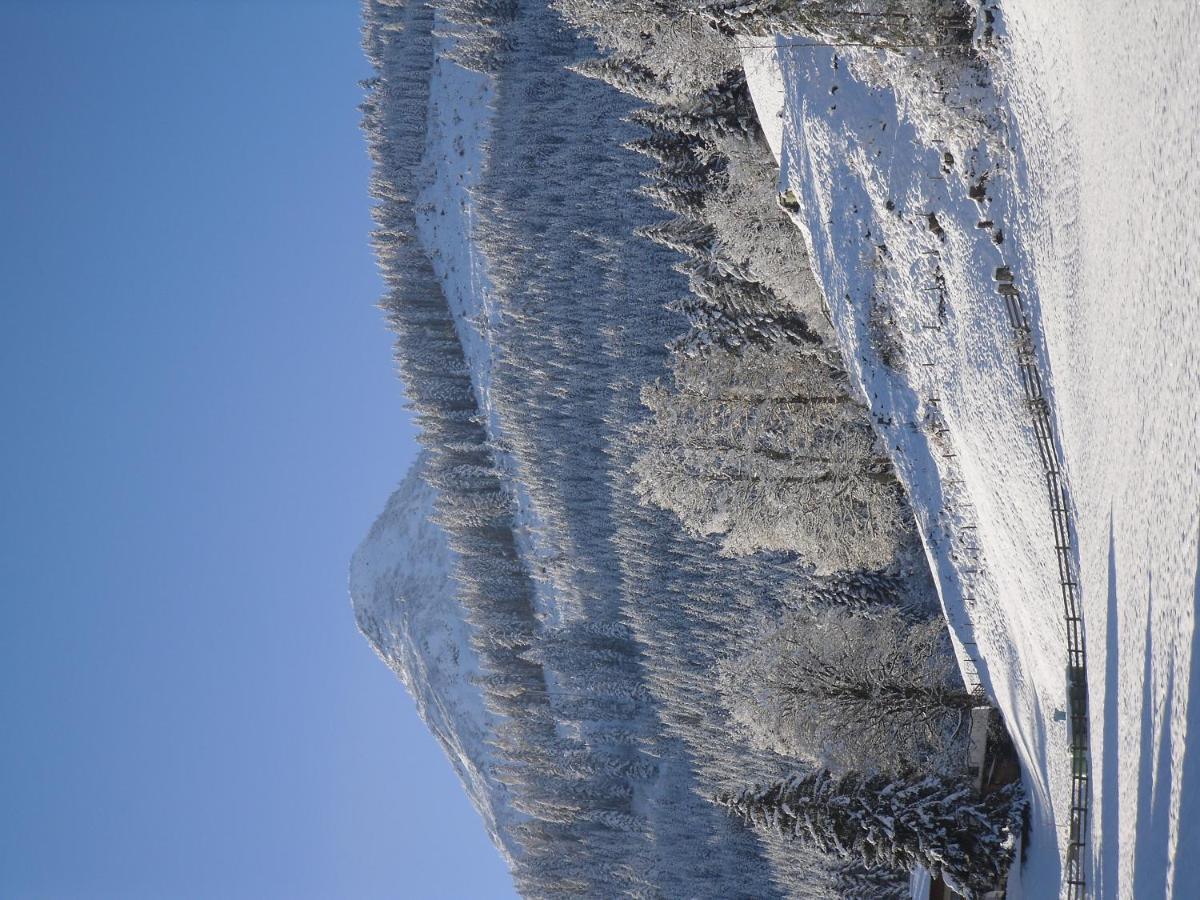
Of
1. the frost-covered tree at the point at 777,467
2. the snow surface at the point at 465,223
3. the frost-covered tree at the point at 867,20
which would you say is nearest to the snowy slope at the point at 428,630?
the snow surface at the point at 465,223

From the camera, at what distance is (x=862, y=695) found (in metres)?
25.4

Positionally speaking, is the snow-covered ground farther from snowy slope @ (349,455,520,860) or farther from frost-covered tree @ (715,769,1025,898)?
snowy slope @ (349,455,520,860)

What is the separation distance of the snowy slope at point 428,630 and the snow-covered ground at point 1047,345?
4170cm

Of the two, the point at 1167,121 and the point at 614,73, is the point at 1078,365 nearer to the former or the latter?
the point at 1167,121

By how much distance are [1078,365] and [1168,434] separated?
335 cm

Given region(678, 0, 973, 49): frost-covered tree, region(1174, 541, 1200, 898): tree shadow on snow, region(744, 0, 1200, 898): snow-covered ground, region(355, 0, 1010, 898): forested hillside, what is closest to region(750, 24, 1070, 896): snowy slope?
region(744, 0, 1200, 898): snow-covered ground

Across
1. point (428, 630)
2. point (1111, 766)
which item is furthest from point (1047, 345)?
point (428, 630)

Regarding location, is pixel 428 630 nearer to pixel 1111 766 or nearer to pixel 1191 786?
pixel 1111 766

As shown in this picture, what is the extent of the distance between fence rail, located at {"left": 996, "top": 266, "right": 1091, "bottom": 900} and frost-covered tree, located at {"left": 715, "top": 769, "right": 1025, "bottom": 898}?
10.9ft

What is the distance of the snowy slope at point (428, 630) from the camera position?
59.5m

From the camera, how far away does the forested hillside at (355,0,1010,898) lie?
1164 inches

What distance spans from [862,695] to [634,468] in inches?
492

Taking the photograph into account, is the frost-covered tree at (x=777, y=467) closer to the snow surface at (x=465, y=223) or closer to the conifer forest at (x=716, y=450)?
the conifer forest at (x=716, y=450)

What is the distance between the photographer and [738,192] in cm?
3603
